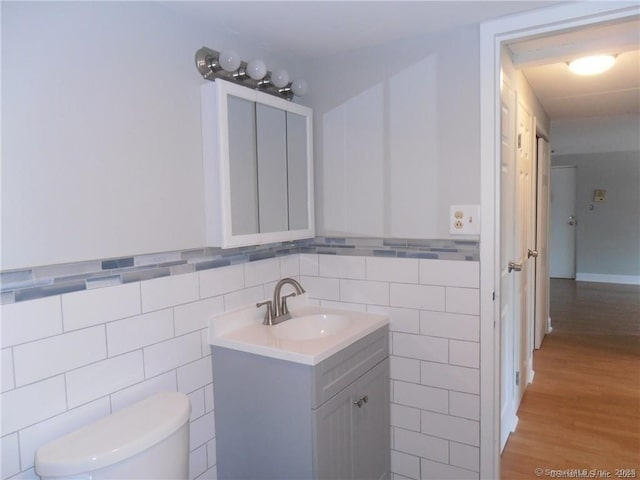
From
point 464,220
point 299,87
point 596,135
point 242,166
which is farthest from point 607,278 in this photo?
point 242,166

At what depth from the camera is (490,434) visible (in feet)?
6.20

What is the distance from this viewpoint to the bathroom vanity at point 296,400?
1.58 m

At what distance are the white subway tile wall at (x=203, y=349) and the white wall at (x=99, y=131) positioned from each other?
6.9 inches

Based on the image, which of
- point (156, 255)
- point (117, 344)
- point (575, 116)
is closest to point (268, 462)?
point (117, 344)

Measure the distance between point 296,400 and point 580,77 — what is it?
2761mm

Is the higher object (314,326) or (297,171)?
(297,171)

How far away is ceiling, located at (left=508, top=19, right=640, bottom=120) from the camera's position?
78.0 inches

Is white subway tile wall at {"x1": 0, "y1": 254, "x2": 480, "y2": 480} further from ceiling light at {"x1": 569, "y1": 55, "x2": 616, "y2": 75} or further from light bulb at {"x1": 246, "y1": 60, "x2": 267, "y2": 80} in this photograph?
ceiling light at {"x1": 569, "y1": 55, "x2": 616, "y2": 75}

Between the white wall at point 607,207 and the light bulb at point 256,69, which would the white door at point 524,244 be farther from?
the white wall at point 607,207

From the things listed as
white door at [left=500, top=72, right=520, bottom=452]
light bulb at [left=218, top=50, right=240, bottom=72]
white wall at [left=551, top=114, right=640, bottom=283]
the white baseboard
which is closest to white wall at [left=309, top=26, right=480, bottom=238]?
white door at [left=500, top=72, right=520, bottom=452]

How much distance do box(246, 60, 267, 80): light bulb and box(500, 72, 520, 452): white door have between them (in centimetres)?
107

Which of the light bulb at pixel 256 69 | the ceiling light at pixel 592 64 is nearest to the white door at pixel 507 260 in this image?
the ceiling light at pixel 592 64

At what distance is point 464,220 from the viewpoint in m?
1.87

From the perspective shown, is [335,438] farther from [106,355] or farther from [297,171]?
[297,171]
